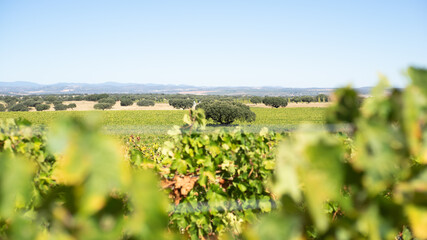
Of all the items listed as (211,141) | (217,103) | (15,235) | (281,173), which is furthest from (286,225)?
(217,103)

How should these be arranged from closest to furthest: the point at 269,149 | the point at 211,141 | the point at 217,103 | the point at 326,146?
the point at 326,146 → the point at 211,141 → the point at 269,149 → the point at 217,103

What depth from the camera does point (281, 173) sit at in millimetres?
417

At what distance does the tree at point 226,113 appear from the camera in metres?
42.3

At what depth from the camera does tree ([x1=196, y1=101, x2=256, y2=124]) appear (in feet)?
139

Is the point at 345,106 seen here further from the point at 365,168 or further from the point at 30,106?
the point at 30,106

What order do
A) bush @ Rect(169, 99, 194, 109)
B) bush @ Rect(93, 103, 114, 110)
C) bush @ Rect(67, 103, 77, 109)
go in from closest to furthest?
bush @ Rect(67, 103, 77, 109), bush @ Rect(169, 99, 194, 109), bush @ Rect(93, 103, 114, 110)

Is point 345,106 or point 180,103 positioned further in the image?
point 180,103

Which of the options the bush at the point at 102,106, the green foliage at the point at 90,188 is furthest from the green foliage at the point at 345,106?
the bush at the point at 102,106

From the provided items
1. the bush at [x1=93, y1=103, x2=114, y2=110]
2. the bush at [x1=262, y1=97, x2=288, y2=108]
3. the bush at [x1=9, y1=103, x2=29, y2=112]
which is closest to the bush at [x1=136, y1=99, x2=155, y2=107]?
the bush at [x1=93, y1=103, x2=114, y2=110]

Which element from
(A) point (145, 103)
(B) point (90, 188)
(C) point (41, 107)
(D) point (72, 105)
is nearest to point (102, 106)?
(D) point (72, 105)

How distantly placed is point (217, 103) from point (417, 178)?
4297cm

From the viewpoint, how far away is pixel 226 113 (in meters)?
42.7

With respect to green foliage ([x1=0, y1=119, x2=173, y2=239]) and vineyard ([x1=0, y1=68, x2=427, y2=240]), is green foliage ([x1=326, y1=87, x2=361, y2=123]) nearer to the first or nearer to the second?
vineyard ([x1=0, y1=68, x2=427, y2=240])

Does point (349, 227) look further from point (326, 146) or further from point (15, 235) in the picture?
point (15, 235)
